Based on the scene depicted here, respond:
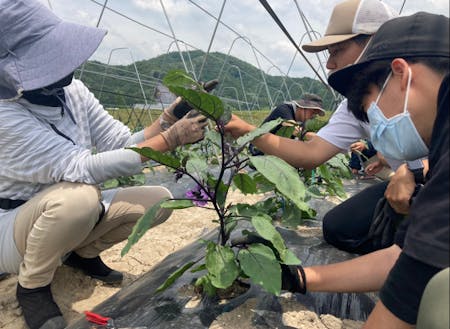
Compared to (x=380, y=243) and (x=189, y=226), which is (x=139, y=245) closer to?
(x=189, y=226)

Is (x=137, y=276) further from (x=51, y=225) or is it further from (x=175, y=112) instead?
(x=175, y=112)

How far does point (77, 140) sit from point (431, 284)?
1.32 metres

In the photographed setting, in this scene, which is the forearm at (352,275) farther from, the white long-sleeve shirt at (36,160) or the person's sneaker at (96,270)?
the person's sneaker at (96,270)

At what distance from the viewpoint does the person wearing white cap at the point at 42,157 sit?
1216 millimetres

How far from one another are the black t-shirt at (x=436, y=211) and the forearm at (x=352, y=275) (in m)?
0.42

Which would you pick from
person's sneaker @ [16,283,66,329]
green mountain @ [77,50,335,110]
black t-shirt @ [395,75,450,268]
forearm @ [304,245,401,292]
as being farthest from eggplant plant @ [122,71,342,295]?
green mountain @ [77,50,335,110]

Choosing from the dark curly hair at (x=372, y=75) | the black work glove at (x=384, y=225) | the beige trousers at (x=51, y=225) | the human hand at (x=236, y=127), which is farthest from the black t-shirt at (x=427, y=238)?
the beige trousers at (x=51, y=225)

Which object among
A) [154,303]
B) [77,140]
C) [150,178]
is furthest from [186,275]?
[150,178]

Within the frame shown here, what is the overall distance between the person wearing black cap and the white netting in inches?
17.8

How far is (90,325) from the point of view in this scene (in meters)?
0.97

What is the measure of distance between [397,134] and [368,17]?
0.71 meters

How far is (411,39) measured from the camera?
0.79m

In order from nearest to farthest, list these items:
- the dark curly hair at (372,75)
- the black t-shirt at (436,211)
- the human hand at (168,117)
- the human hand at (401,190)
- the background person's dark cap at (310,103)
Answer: the black t-shirt at (436,211) < the dark curly hair at (372,75) < the human hand at (401,190) < the human hand at (168,117) < the background person's dark cap at (310,103)

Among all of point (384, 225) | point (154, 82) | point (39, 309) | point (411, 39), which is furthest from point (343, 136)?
point (154, 82)
